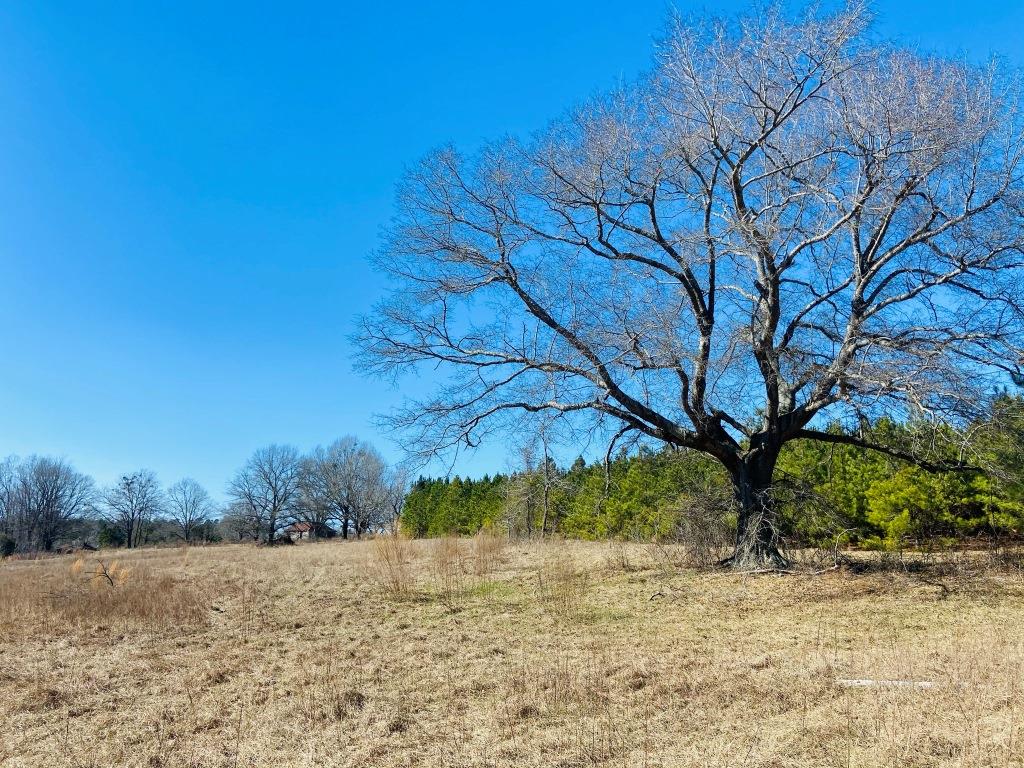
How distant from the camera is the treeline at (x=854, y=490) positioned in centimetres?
1094

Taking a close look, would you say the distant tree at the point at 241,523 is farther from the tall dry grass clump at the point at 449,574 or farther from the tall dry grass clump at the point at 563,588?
the tall dry grass clump at the point at 563,588

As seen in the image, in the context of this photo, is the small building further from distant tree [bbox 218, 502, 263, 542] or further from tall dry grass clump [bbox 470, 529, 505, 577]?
tall dry grass clump [bbox 470, 529, 505, 577]

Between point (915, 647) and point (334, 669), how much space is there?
573 centimetres

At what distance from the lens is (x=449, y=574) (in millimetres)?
14008

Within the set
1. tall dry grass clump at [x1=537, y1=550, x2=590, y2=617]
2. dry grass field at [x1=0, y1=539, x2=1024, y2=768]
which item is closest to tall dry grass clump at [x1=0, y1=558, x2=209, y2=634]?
dry grass field at [x1=0, y1=539, x2=1024, y2=768]

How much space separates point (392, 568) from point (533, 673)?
25.5 ft

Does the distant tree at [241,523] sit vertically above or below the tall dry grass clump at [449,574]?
above

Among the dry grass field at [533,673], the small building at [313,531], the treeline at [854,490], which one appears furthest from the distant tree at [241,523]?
the dry grass field at [533,673]

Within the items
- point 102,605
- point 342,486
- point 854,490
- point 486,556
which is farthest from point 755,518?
point 342,486

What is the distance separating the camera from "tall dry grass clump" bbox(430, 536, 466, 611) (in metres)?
11.4

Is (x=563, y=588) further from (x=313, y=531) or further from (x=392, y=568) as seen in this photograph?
(x=313, y=531)

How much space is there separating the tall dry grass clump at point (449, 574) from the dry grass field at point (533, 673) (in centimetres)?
18

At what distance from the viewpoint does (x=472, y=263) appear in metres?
12.8

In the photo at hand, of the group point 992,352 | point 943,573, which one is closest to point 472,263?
point 992,352
